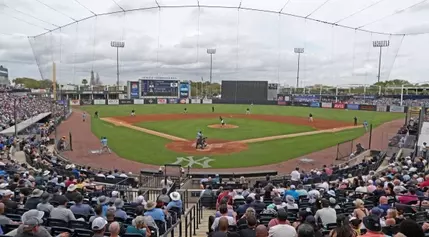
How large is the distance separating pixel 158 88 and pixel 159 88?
0.84 ft

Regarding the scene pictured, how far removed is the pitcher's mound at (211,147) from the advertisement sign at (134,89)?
6047cm

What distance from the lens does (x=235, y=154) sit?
2841 cm

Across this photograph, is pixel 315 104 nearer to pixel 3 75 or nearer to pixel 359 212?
pixel 359 212

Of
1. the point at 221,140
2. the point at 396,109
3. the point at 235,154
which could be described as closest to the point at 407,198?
the point at 235,154

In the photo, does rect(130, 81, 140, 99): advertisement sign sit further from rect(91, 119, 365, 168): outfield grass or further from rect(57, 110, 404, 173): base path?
rect(57, 110, 404, 173): base path

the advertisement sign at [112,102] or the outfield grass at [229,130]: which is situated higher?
the advertisement sign at [112,102]

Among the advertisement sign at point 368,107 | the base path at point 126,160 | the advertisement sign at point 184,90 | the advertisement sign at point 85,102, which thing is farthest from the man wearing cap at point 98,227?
the advertisement sign at point 184,90

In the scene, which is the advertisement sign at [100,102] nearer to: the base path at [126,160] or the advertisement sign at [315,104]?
the advertisement sign at [315,104]

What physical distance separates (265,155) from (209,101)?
221ft

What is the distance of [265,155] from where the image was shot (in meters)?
28.2

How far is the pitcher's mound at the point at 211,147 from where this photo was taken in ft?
95.4

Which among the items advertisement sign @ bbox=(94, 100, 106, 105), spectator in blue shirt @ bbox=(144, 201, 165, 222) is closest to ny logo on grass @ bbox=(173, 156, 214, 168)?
spectator in blue shirt @ bbox=(144, 201, 165, 222)

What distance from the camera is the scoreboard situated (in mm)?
91250

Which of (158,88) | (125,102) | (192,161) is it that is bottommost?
(192,161)
